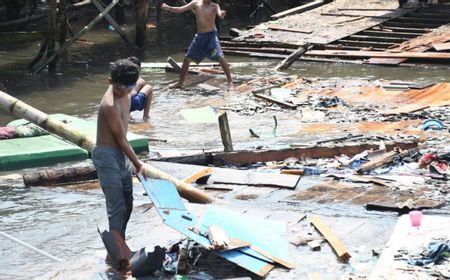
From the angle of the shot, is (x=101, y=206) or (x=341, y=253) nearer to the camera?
(x=341, y=253)

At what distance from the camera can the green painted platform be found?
35.2 feet

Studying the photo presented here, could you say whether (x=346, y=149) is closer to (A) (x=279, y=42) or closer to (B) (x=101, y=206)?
(B) (x=101, y=206)

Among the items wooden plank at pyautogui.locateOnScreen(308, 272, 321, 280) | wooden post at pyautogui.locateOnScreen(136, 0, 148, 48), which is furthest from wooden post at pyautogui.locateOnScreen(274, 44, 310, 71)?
wooden plank at pyautogui.locateOnScreen(308, 272, 321, 280)

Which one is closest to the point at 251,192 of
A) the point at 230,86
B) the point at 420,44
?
the point at 230,86

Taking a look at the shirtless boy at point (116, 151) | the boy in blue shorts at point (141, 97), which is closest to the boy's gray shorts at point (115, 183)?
the shirtless boy at point (116, 151)

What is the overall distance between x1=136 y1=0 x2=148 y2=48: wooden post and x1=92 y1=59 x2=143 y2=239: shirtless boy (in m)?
13.7

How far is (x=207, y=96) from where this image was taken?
14875mm

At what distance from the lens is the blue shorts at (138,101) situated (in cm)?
1250

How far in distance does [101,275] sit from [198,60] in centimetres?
898

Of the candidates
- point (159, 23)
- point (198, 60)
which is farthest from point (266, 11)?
point (198, 60)

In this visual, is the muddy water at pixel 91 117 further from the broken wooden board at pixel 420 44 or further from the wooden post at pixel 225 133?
the wooden post at pixel 225 133

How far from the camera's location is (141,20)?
20734mm

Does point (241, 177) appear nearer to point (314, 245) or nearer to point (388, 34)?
point (314, 245)

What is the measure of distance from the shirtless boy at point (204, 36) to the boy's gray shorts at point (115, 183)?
835 cm
